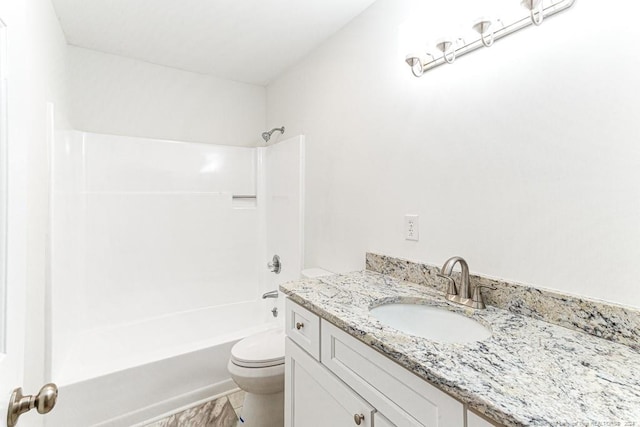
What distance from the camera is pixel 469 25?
1155 millimetres

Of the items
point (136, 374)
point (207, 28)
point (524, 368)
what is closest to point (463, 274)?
point (524, 368)

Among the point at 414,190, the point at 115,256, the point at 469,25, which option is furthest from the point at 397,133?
the point at 115,256

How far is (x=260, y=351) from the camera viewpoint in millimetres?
1684

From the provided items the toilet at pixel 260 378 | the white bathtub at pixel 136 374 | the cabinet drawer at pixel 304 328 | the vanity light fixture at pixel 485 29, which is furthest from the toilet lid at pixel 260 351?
the vanity light fixture at pixel 485 29

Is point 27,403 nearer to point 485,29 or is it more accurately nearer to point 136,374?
point 136,374

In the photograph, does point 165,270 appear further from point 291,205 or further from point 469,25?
point 469,25

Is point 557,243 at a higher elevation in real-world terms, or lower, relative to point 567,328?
higher

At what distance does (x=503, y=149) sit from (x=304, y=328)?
99 cm

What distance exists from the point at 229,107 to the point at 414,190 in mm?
2005

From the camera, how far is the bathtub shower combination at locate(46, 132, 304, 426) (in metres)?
1.73

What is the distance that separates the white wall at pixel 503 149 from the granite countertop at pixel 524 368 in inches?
7.8

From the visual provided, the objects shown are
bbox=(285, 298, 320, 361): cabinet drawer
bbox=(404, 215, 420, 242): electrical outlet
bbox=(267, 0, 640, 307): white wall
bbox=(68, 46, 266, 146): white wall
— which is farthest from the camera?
bbox=(68, 46, 266, 146): white wall

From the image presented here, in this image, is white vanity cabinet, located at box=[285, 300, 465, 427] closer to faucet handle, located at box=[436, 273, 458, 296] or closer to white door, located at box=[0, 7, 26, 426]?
faucet handle, located at box=[436, 273, 458, 296]

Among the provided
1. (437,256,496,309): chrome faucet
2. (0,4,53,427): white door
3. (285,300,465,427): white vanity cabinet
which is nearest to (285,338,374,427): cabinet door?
(285,300,465,427): white vanity cabinet
